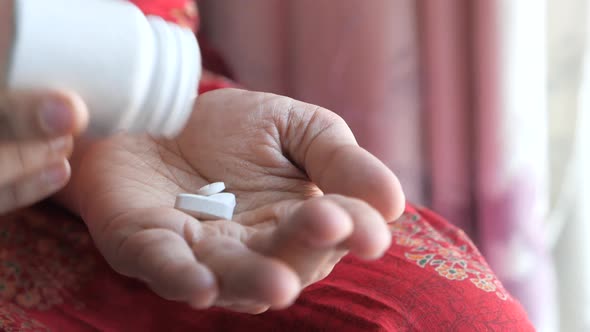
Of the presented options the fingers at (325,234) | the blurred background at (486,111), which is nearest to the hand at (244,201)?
the fingers at (325,234)

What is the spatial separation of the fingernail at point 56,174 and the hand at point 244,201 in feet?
0.19

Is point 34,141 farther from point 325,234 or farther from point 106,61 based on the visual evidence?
point 325,234

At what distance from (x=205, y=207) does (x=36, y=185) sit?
0.12 m

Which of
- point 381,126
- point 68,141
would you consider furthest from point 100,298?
point 381,126

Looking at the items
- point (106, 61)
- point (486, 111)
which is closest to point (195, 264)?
point (106, 61)

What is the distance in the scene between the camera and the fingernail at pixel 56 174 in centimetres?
45

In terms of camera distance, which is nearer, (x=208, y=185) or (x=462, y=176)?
(x=208, y=185)

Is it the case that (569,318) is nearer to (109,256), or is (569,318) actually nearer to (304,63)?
(304,63)

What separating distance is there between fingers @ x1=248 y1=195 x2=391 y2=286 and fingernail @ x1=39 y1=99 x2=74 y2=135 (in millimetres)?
140

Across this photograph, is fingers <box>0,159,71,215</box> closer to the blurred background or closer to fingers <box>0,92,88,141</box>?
fingers <box>0,92,88,141</box>

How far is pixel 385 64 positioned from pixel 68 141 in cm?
57

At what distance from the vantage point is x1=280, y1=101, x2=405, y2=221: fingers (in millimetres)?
431

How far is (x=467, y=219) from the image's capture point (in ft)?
3.11

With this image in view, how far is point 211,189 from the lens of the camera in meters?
0.53
